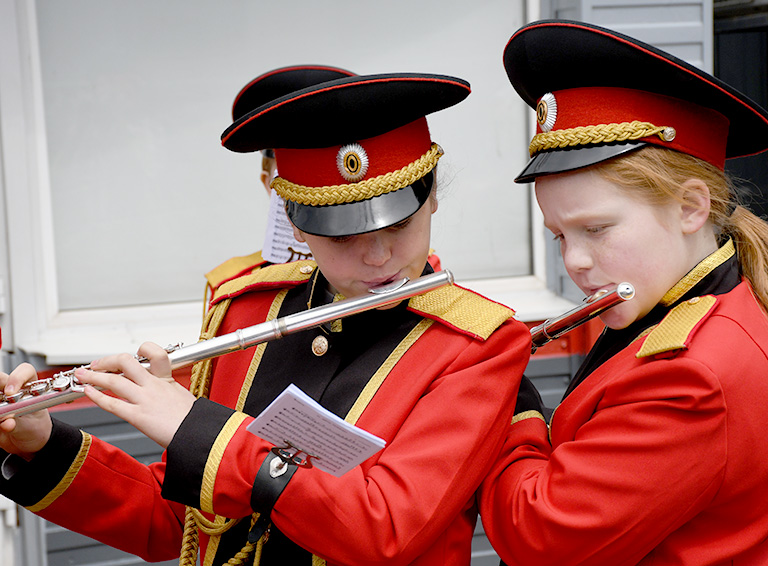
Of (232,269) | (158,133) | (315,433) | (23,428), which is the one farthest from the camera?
(158,133)

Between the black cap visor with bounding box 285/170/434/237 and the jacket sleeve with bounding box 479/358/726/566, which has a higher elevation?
the black cap visor with bounding box 285/170/434/237

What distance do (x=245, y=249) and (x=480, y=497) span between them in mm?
2439

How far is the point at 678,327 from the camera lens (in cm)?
132

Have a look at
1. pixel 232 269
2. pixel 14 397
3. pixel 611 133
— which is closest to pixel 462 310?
pixel 611 133

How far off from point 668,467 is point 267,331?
697 millimetres

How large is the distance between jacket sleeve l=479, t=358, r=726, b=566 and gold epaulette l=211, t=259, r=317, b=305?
0.65 metres

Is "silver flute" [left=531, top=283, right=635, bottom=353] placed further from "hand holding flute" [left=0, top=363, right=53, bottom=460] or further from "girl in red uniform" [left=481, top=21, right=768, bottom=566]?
"hand holding flute" [left=0, top=363, right=53, bottom=460]

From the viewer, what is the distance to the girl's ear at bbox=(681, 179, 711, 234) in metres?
1.39

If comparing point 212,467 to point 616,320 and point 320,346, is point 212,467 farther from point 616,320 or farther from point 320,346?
point 616,320

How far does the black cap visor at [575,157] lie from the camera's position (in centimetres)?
136

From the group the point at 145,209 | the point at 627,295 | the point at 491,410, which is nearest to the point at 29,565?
the point at 145,209

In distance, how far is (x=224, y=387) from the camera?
5.39ft

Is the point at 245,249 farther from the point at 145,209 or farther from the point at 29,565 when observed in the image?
the point at 29,565

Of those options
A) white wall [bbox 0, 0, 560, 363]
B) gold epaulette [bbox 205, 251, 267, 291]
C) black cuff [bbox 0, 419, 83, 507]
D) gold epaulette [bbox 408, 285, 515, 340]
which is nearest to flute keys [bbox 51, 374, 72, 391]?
black cuff [bbox 0, 419, 83, 507]
